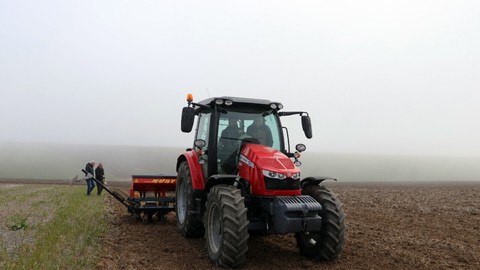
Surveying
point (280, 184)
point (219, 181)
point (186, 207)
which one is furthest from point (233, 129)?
point (186, 207)

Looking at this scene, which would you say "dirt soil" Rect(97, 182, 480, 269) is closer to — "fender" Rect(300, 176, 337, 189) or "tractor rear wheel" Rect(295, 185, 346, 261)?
"tractor rear wheel" Rect(295, 185, 346, 261)

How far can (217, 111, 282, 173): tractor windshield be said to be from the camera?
6875 mm

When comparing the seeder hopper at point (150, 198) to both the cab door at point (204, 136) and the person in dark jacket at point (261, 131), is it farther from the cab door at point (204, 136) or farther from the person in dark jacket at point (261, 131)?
the person in dark jacket at point (261, 131)

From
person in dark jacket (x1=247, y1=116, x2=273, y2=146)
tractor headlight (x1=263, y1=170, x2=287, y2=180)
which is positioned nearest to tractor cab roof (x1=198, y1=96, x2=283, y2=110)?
person in dark jacket (x1=247, y1=116, x2=273, y2=146)

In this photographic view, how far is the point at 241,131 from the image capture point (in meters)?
7.00

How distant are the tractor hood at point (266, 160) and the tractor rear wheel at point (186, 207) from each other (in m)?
1.48

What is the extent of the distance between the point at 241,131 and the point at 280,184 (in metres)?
1.43

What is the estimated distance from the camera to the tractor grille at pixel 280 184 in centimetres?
593

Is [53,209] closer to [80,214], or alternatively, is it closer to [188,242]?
[80,214]

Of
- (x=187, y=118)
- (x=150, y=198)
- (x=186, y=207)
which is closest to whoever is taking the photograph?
(x=187, y=118)

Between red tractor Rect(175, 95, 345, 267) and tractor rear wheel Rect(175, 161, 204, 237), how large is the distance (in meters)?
0.02

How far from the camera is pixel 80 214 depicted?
10859 mm

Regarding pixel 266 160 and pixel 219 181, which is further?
pixel 219 181

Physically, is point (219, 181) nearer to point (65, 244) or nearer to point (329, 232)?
point (329, 232)
